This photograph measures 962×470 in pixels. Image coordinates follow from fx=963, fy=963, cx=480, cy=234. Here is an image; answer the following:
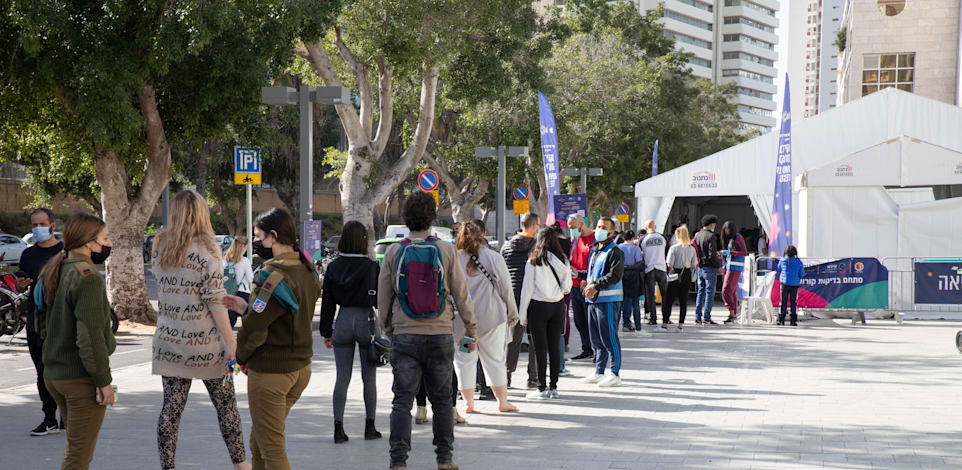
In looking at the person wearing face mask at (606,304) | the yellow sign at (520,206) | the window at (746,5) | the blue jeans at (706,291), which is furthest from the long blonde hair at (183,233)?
the window at (746,5)

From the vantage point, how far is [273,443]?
489cm

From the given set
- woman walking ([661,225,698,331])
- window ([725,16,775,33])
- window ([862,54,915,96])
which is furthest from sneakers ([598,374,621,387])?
window ([725,16,775,33])

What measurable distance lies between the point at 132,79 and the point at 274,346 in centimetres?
952

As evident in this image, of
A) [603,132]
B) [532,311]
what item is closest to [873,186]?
[532,311]

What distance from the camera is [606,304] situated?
31.0 ft

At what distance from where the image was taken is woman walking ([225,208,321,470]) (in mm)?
4883

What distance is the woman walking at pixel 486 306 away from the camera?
7.72m

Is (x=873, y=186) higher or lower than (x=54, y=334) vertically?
higher

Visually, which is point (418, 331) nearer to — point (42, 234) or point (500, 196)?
point (42, 234)

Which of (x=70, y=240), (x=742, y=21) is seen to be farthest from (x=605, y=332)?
(x=742, y=21)

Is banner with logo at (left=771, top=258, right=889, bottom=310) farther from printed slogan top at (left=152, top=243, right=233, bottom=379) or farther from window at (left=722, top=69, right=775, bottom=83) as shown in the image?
window at (left=722, top=69, right=775, bottom=83)

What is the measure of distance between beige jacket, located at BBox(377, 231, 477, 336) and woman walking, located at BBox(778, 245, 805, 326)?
11373 mm

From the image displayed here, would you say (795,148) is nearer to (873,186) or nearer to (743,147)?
(743,147)

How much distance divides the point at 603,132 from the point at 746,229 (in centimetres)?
937
